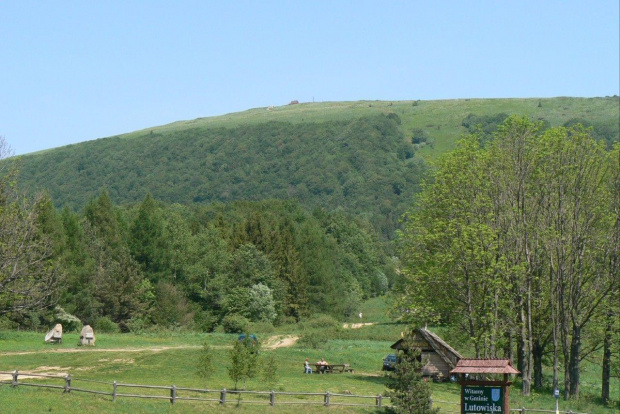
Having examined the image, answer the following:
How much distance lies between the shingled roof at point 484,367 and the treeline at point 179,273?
44.8 metres

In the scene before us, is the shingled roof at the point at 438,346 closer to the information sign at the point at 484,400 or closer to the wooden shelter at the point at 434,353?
the wooden shelter at the point at 434,353

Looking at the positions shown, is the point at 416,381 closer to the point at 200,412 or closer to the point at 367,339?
the point at 200,412

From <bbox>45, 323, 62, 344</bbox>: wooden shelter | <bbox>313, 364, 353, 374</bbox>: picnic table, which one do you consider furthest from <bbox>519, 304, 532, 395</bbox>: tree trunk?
<bbox>45, 323, 62, 344</bbox>: wooden shelter

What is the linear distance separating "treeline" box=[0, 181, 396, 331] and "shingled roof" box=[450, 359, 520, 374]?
44.8m

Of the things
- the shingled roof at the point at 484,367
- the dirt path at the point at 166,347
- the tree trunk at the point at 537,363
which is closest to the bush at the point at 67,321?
the dirt path at the point at 166,347

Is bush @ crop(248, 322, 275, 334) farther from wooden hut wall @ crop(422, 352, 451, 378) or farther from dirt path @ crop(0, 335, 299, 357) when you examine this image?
wooden hut wall @ crop(422, 352, 451, 378)

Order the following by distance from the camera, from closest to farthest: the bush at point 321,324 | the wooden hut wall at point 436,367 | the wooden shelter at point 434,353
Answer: the wooden shelter at point 434,353
the wooden hut wall at point 436,367
the bush at point 321,324

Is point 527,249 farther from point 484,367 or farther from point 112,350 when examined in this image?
point 112,350

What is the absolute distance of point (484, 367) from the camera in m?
40.2

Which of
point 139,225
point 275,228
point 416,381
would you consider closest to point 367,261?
point 275,228

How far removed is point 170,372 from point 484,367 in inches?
818

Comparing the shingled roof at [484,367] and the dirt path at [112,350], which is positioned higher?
the shingled roof at [484,367]

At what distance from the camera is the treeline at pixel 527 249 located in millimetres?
52281

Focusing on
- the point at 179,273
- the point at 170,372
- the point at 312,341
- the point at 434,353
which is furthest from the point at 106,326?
the point at 434,353
